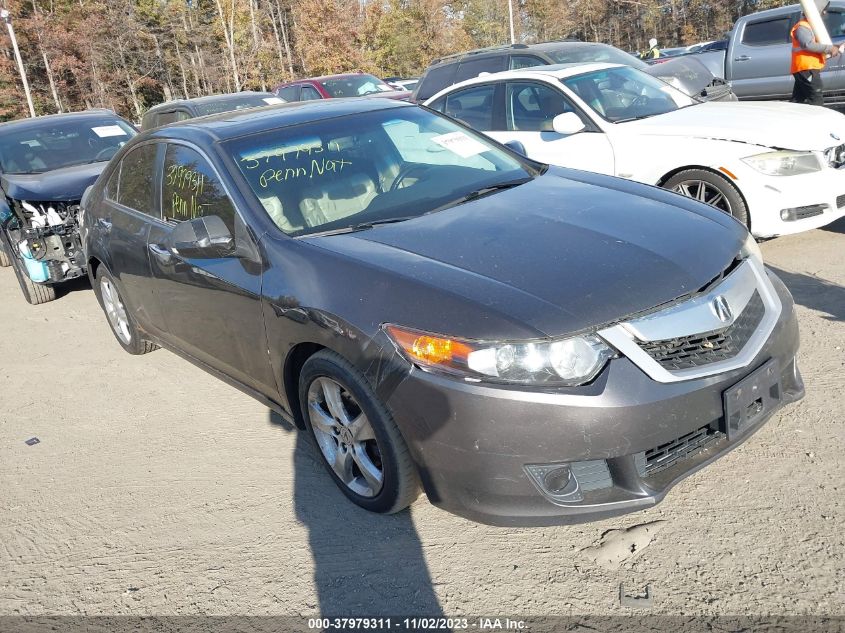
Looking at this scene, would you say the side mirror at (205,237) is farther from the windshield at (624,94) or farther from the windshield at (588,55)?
the windshield at (588,55)

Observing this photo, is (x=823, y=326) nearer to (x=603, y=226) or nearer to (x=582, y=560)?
(x=603, y=226)

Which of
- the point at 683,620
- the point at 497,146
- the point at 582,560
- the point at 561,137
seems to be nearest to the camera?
the point at 683,620

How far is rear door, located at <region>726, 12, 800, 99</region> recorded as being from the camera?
1259 cm

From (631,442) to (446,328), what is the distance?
0.73m

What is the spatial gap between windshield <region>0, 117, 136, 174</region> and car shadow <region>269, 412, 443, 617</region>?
6.05 m

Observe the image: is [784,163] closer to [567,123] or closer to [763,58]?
[567,123]

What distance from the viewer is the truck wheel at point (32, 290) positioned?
741 cm

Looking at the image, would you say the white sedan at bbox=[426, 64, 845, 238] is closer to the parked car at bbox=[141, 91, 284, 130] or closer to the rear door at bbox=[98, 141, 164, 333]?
the rear door at bbox=[98, 141, 164, 333]

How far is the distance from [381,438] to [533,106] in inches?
196

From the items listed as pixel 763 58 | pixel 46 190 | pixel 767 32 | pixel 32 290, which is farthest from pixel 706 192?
pixel 767 32

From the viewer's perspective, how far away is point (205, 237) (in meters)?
3.56

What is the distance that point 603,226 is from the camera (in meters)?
3.26

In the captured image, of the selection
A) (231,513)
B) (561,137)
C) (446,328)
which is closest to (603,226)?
(446,328)

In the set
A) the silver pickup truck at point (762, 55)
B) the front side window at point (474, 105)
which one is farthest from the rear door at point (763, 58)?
the front side window at point (474, 105)
